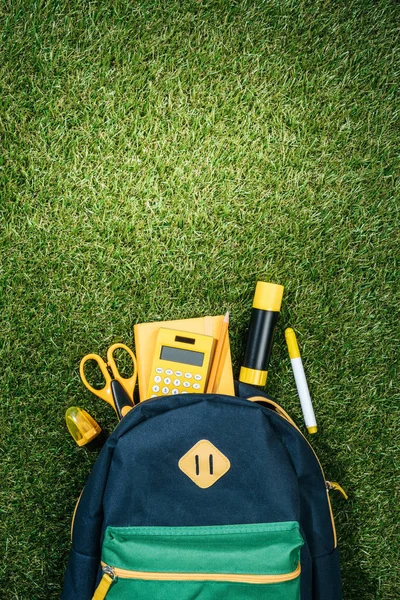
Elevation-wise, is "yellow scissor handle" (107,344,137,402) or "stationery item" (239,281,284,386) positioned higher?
"stationery item" (239,281,284,386)

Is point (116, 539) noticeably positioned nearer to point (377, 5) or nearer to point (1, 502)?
point (1, 502)

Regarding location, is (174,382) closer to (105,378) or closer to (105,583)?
(105,378)

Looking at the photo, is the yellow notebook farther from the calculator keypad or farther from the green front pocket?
the green front pocket

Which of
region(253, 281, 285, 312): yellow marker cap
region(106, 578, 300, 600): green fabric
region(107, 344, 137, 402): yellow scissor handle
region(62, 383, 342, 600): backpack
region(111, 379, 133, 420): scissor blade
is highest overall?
region(253, 281, 285, 312): yellow marker cap

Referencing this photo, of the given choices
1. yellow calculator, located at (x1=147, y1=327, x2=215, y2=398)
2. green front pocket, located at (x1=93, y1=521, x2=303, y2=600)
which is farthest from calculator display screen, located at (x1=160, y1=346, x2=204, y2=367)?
green front pocket, located at (x1=93, y1=521, x2=303, y2=600)

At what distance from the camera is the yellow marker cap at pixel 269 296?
1.03 metres

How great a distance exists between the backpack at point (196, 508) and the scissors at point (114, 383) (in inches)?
4.2

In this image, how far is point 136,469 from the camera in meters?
0.88

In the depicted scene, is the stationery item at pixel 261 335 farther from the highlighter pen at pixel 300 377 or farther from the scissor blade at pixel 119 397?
the scissor blade at pixel 119 397

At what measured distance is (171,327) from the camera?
1.04 m

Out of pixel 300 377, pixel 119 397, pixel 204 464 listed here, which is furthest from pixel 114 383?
pixel 300 377

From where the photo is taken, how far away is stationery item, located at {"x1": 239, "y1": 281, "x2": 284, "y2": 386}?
1029 millimetres

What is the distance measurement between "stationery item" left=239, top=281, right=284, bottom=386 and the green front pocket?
264 mm

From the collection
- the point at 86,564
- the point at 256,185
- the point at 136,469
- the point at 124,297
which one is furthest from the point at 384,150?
the point at 86,564
